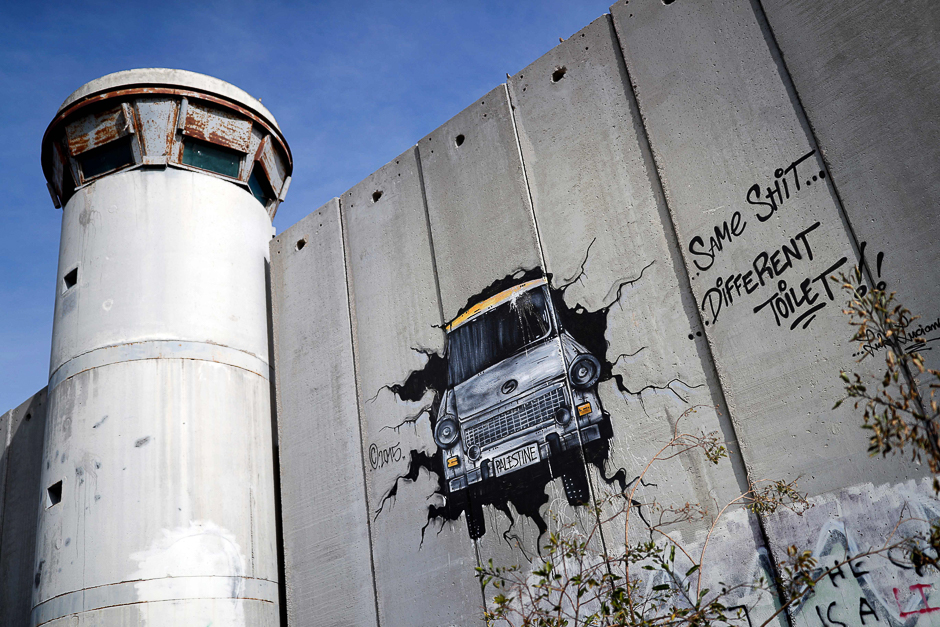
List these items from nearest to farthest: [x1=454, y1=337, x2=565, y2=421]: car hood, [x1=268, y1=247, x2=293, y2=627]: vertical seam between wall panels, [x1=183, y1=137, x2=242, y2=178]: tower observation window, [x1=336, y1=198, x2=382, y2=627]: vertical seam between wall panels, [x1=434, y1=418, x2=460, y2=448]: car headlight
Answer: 1. [x1=454, y1=337, x2=565, y2=421]: car hood
2. [x1=434, y1=418, x2=460, y2=448]: car headlight
3. [x1=336, y1=198, x2=382, y2=627]: vertical seam between wall panels
4. [x1=268, y1=247, x2=293, y2=627]: vertical seam between wall panels
5. [x1=183, y1=137, x2=242, y2=178]: tower observation window

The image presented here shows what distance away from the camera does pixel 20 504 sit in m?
16.1

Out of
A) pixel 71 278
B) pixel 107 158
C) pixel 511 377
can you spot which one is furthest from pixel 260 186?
pixel 511 377

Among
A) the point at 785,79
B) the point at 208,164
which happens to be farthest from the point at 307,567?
the point at 785,79

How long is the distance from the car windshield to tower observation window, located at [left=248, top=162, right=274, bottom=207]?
635cm

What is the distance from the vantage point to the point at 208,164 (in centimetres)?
1370

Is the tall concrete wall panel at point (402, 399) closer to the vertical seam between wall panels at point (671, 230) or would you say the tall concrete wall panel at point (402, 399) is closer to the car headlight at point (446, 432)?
the car headlight at point (446, 432)

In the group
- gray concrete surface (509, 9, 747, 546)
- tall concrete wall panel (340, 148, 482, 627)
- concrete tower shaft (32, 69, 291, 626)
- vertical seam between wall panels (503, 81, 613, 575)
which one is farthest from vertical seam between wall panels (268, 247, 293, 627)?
gray concrete surface (509, 9, 747, 546)

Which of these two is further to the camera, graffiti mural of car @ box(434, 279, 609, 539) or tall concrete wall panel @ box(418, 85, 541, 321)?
→ tall concrete wall panel @ box(418, 85, 541, 321)

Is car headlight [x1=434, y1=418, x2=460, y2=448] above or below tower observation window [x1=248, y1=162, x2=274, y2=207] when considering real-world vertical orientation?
below

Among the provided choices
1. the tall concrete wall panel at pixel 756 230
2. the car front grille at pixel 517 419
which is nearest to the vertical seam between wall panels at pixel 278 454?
the car front grille at pixel 517 419

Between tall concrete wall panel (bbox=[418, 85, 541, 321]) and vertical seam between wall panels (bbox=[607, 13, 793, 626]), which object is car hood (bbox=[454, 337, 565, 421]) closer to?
tall concrete wall panel (bbox=[418, 85, 541, 321])

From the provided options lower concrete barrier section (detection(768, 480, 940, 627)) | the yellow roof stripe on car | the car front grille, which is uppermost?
the yellow roof stripe on car

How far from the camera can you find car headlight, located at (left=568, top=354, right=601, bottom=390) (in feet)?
29.7

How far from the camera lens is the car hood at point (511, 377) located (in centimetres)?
950
